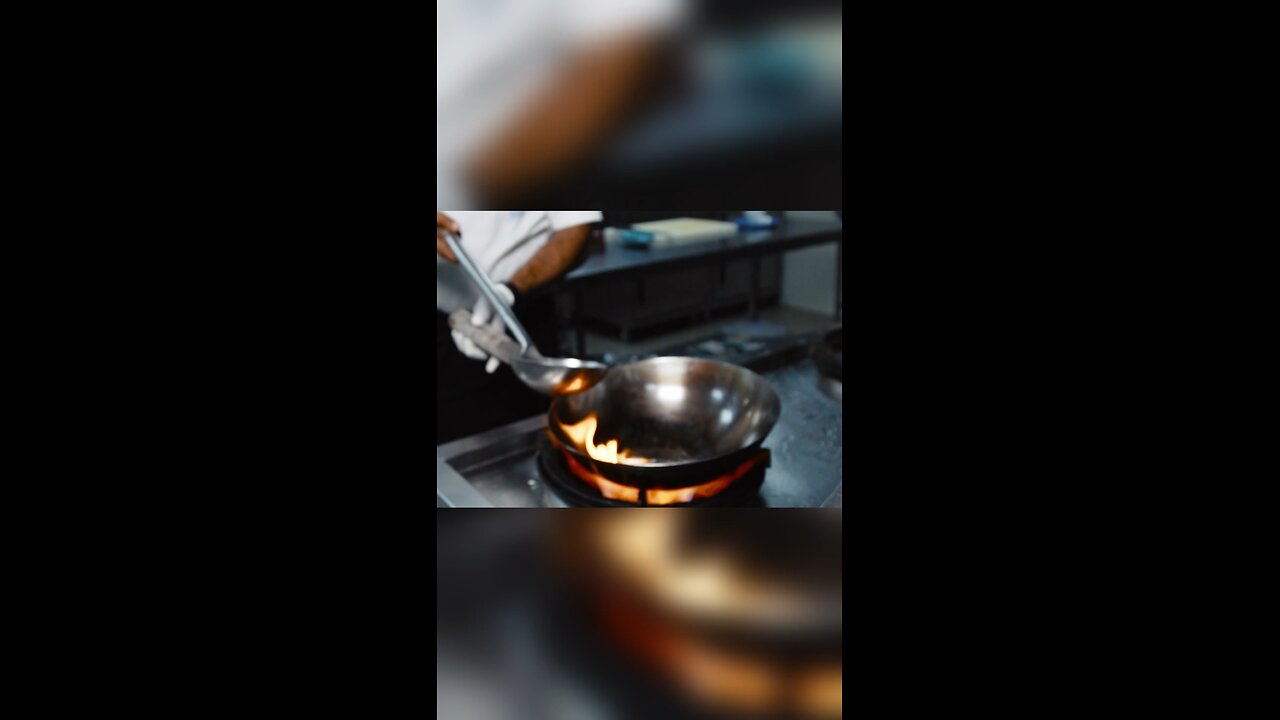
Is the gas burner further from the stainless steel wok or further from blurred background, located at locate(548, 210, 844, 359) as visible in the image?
blurred background, located at locate(548, 210, 844, 359)

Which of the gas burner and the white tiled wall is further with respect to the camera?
the white tiled wall

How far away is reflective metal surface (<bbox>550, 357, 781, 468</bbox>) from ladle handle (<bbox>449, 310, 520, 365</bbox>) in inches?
3.4

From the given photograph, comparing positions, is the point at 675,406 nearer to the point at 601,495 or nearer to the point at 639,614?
the point at 601,495

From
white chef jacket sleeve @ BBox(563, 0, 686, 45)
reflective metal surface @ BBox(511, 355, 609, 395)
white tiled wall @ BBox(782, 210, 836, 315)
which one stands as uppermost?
white chef jacket sleeve @ BBox(563, 0, 686, 45)

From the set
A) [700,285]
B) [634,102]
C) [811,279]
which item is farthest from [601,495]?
[811,279]

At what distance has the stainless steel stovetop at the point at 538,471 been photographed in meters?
0.90

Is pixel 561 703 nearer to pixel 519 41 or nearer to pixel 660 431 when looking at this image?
pixel 519 41

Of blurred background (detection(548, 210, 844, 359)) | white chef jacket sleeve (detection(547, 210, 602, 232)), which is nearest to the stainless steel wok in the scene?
white chef jacket sleeve (detection(547, 210, 602, 232))

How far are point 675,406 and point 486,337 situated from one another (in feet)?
0.82

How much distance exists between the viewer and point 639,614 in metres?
0.50

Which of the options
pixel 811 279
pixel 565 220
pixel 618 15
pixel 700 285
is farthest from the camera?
pixel 811 279

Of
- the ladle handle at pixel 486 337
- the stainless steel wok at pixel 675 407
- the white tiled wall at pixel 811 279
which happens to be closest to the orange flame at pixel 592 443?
the stainless steel wok at pixel 675 407

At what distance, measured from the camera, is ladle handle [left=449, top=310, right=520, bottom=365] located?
0.96 metres

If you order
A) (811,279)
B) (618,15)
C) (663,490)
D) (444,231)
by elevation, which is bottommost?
(811,279)
